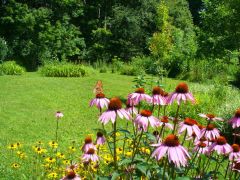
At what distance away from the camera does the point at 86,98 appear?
34.7 feet

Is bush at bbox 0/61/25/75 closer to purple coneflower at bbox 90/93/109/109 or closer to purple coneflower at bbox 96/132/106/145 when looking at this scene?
purple coneflower at bbox 96/132/106/145

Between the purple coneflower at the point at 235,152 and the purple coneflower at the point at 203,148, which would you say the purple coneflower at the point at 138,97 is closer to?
the purple coneflower at the point at 203,148

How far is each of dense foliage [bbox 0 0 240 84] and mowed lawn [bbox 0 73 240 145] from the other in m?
3.05

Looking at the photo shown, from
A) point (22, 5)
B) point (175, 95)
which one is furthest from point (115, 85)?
point (175, 95)

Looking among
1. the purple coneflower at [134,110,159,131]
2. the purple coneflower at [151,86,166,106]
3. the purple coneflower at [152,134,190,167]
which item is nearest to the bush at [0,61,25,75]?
the purple coneflower at [151,86,166,106]

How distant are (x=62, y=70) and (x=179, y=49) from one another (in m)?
5.84

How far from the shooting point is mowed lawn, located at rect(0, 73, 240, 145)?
23.4ft

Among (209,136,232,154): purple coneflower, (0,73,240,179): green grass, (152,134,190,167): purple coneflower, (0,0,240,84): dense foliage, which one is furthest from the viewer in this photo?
(0,0,240,84): dense foliage

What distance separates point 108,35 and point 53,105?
12.2m

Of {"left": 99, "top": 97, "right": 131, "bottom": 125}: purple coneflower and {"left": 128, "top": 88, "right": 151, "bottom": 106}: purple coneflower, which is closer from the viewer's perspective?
{"left": 99, "top": 97, "right": 131, "bottom": 125}: purple coneflower

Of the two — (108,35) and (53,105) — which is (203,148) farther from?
(108,35)

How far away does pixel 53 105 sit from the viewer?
9531mm

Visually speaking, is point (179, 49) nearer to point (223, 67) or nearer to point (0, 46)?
point (223, 67)

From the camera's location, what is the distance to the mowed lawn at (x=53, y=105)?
Answer: 7143mm
